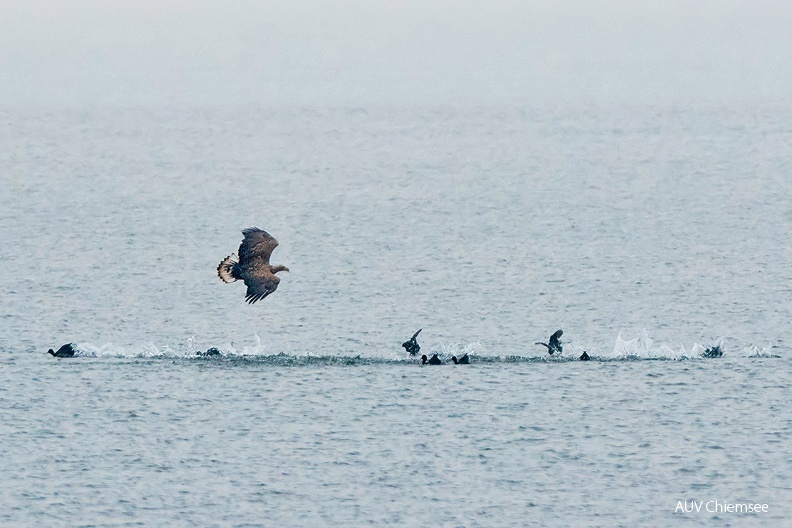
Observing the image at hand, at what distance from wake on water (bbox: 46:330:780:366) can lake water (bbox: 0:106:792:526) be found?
0.17 m

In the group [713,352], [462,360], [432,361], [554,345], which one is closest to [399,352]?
[432,361]

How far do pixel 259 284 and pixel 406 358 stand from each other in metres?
9.31

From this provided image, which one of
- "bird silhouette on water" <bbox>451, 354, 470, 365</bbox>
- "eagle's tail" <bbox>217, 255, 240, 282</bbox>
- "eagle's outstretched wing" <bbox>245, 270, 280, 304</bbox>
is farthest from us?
"bird silhouette on water" <bbox>451, 354, 470, 365</bbox>

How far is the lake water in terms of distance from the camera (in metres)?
38.7

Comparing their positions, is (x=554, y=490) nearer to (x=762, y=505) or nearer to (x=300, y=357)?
(x=762, y=505)

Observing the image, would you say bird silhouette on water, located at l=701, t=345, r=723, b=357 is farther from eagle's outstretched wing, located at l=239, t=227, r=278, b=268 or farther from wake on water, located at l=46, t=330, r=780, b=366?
eagle's outstretched wing, located at l=239, t=227, r=278, b=268

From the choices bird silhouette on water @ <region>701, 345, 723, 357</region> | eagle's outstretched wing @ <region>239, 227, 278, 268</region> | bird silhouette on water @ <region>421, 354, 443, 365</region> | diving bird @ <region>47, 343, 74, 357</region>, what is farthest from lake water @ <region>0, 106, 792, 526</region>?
eagle's outstretched wing @ <region>239, 227, 278, 268</region>

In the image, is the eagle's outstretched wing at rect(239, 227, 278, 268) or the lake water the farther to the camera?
the eagle's outstretched wing at rect(239, 227, 278, 268)

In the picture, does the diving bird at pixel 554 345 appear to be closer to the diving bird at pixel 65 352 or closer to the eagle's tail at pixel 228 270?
the eagle's tail at pixel 228 270

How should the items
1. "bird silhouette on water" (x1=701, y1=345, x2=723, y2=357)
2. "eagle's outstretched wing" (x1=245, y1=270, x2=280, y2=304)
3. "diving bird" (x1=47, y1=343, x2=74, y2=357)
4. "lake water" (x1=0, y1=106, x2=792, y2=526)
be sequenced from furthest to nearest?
1. "bird silhouette on water" (x1=701, y1=345, x2=723, y2=357)
2. "diving bird" (x1=47, y1=343, x2=74, y2=357)
3. "eagle's outstretched wing" (x1=245, y1=270, x2=280, y2=304)
4. "lake water" (x1=0, y1=106, x2=792, y2=526)

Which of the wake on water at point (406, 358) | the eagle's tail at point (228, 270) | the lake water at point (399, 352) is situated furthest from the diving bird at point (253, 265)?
the wake on water at point (406, 358)

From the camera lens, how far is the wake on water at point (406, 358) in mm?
50656

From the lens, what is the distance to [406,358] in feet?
168

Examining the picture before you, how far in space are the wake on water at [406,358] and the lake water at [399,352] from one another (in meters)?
0.17
